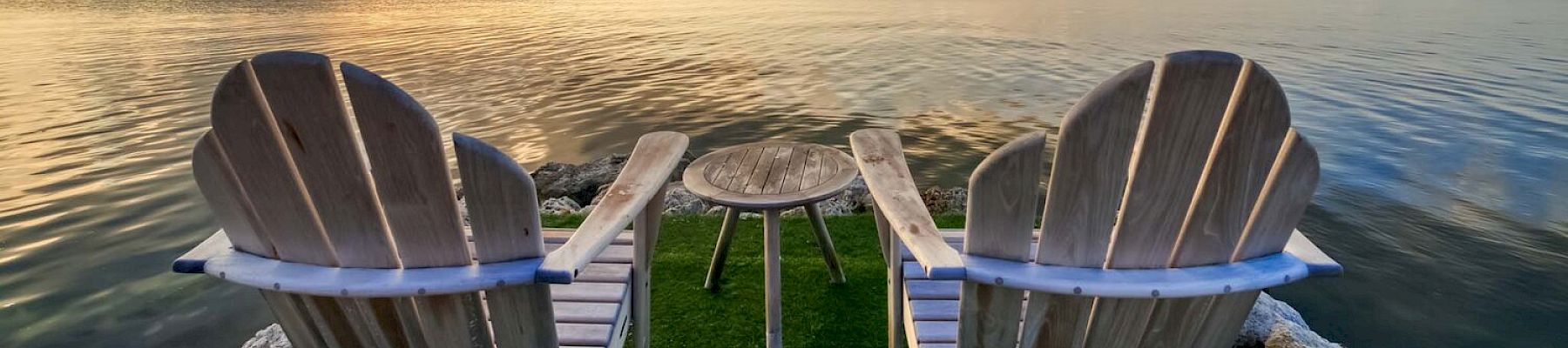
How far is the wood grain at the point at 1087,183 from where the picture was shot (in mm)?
1113

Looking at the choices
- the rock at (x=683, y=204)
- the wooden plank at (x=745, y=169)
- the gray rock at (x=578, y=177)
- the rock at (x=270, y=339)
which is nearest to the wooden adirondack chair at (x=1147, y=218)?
the wooden plank at (x=745, y=169)

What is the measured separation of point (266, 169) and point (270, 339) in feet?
7.11

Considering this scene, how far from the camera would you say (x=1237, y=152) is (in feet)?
3.87

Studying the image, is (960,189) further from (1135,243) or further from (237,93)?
(237,93)

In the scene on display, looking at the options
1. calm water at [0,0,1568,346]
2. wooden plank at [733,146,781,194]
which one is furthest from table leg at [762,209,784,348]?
calm water at [0,0,1568,346]

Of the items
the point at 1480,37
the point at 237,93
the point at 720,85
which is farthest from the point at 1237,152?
the point at 1480,37

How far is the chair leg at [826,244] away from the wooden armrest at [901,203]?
0.64 m

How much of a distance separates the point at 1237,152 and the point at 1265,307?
7.47 ft

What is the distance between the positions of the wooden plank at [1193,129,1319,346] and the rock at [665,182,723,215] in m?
3.20

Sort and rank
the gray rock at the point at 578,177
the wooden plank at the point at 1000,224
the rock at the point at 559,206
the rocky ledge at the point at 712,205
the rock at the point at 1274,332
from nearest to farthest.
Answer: the wooden plank at the point at 1000,224, the rock at the point at 1274,332, the rocky ledge at the point at 712,205, the rock at the point at 559,206, the gray rock at the point at 578,177

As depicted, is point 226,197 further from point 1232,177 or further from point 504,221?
point 1232,177

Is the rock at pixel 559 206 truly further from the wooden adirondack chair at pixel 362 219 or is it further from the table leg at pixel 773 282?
the wooden adirondack chair at pixel 362 219

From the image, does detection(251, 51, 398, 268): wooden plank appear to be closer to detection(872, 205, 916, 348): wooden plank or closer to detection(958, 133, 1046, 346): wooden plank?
detection(958, 133, 1046, 346): wooden plank

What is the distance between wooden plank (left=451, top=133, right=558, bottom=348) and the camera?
1224mm
